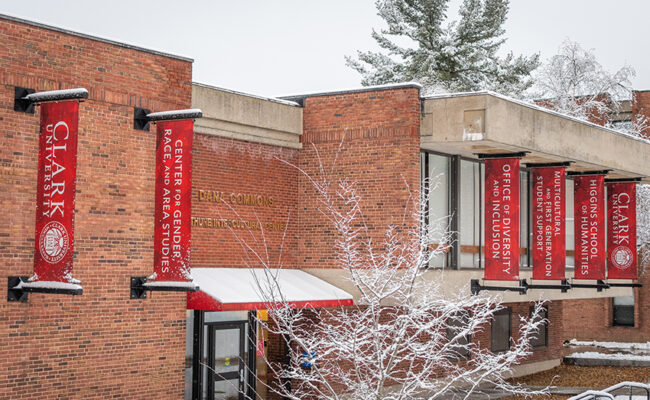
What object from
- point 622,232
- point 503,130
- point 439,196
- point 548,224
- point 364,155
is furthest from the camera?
point 622,232

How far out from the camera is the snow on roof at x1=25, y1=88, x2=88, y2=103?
507 inches

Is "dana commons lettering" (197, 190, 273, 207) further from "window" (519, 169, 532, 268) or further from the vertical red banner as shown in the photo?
"window" (519, 169, 532, 268)

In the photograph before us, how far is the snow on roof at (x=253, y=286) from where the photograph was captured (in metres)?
16.9

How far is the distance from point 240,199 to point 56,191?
6.68m

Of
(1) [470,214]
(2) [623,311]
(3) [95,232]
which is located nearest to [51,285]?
(3) [95,232]

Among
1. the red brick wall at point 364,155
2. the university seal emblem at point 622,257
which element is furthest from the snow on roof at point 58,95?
the university seal emblem at point 622,257

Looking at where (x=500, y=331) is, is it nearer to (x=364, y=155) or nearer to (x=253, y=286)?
(x=364, y=155)

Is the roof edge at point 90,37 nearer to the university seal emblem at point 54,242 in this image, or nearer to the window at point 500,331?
the university seal emblem at point 54,242

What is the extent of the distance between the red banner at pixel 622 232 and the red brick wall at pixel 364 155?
10.6 m

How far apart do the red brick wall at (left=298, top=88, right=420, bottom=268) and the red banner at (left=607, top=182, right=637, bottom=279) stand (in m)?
10.6

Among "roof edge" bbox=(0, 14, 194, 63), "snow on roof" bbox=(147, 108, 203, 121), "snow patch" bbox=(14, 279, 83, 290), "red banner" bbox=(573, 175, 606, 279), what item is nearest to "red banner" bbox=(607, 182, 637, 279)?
"red banner" bbox=(573, 175, 606, 279)

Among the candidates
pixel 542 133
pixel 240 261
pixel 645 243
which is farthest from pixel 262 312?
pixel 645 243

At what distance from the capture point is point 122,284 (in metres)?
15.5

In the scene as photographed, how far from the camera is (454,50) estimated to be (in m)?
44.8
